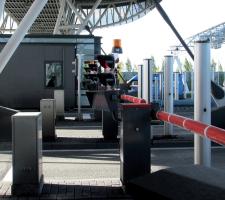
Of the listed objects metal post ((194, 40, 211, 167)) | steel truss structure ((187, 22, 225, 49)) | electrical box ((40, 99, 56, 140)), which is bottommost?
electrical box ((40, 99, 56, 140))

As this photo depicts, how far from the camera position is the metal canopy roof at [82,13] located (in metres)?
56.4

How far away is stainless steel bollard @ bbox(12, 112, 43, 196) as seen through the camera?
21.7ft

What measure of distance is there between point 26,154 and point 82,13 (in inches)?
2140

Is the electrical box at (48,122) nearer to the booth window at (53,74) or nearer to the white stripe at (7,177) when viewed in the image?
the white stripe at (7,177)

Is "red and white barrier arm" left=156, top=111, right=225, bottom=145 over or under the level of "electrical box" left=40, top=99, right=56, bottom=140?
over

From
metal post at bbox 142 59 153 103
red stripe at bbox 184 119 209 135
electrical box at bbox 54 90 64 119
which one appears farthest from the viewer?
electrical box at bbox 54 90 64 119

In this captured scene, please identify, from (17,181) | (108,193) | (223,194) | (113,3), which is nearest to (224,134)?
(223,194)

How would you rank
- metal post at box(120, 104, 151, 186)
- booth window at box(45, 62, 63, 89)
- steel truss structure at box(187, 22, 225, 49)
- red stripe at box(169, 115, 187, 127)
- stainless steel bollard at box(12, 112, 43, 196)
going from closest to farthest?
1. red stripe at box(169, 115, 187, 127)
2. metal post at box(120, 104, 151, 186)
3. stainless steel bollard at box(12, 112, 43, 196)
4. booth window at box(45, 62, 63, 89)
5. steel truss structure at box(187, 22, 225, 49)

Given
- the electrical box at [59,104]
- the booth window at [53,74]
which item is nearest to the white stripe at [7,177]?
the electrical box at [59,104]

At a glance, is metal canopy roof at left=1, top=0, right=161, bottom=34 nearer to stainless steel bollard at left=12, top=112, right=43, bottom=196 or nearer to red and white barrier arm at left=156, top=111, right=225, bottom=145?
stainless steel bollard at left=12, top=112, right=43, bottom=196

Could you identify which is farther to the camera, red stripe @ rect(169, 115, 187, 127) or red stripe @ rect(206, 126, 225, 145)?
red stripe @ rect(169, 115, 187, 127)

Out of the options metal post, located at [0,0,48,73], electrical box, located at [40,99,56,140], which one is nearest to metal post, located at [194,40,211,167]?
metal post, located at [0,0,48,73]

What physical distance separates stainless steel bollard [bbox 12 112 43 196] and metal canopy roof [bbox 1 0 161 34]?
4685 cm

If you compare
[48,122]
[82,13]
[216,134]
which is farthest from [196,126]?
[82,13]
